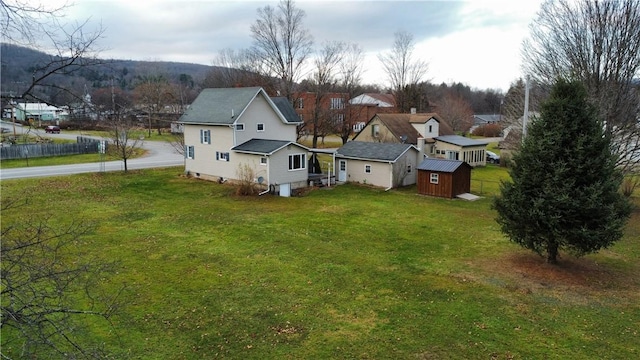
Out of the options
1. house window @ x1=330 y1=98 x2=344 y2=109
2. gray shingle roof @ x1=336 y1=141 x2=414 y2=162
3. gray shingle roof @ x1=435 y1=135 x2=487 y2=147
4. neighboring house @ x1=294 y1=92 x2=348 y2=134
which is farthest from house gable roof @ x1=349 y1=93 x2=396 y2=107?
gray shingle roof @ x1=336 y1=141 x2=414 y2=162

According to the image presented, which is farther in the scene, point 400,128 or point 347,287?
point 400,128

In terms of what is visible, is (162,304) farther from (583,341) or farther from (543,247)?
(543,247)

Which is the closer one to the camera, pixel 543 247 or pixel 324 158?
pixel 543 247

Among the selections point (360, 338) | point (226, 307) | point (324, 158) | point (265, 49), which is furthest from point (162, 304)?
point (265, 49)

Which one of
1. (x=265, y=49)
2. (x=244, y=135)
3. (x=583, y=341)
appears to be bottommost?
(x=583, y=341)

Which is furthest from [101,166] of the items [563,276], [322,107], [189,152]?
[563,276]

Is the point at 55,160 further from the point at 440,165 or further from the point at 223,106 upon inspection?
the point at 440,165

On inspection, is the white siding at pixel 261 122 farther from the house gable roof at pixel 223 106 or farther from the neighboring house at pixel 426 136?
the neighboring house at pixel 426 136
